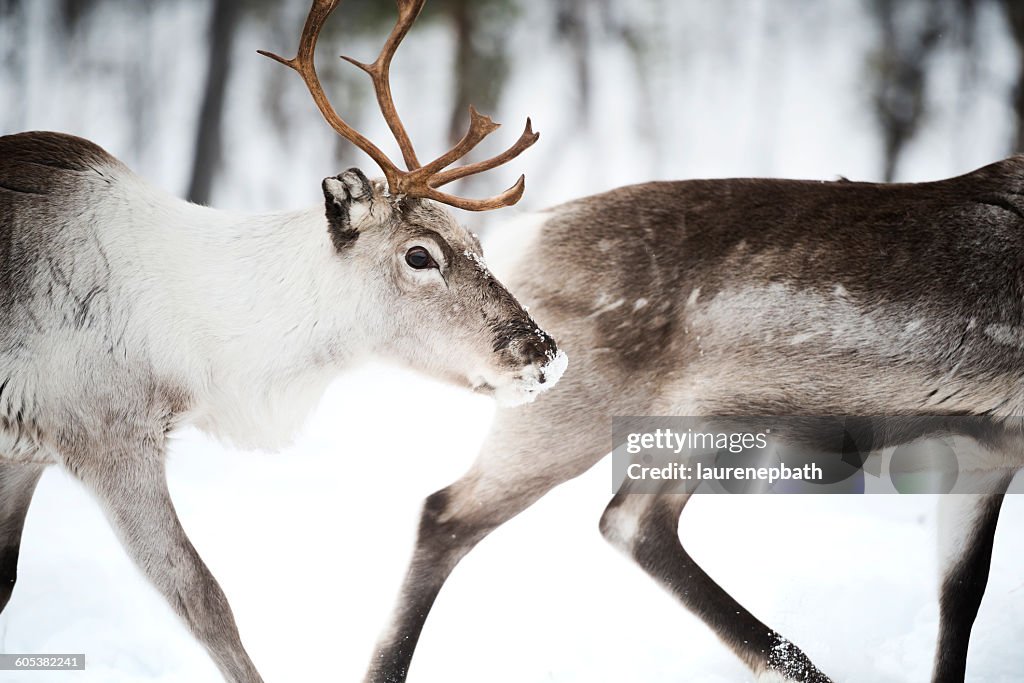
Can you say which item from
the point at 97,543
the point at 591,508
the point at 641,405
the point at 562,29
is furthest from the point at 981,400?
the point at 97,543

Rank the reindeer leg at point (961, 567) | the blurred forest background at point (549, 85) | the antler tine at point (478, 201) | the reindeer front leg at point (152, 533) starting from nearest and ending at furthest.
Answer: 1. the reindeer front leg at point (152, 533)
2. the antler tine at point (478, 201)
3. the reindeer leg at point (961, 567)
4. the blurred forest background at point (549, 85)

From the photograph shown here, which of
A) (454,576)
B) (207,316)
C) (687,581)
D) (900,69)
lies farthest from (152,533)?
(900,69)

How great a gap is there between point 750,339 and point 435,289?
2.49 feet

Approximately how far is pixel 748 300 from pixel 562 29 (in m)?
1.04

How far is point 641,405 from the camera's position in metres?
2.00

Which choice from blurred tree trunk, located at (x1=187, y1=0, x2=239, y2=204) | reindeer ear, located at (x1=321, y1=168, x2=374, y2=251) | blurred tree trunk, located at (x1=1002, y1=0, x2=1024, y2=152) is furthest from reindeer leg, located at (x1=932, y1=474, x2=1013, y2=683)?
blurred tree trunk, located at (x1=187, y1=0, x2=239, y2=204)

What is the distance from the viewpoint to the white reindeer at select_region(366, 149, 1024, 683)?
1965mm

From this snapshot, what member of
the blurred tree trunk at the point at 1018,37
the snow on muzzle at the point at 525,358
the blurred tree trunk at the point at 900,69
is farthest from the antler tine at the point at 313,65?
the blurred tree trunk at the point at 1018,37

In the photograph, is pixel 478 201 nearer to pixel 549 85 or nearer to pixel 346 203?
pixel 346 203

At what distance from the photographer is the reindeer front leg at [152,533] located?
1.66m

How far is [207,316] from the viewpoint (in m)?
1.76

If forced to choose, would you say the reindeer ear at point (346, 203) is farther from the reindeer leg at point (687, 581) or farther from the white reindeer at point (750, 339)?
the reindeer leg at point (687, 581)

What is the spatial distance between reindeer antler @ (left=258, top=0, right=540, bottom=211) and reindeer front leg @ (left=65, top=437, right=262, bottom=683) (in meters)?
0.74

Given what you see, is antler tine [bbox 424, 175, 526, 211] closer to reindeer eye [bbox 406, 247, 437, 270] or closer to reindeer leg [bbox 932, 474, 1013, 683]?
reindeer eye [bbox 406, 247, 437, 270]
